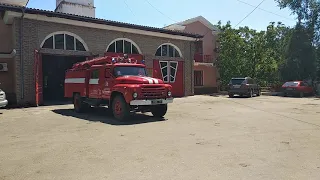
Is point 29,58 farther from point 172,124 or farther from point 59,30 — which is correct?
point 172,124

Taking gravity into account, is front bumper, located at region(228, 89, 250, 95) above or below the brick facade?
below

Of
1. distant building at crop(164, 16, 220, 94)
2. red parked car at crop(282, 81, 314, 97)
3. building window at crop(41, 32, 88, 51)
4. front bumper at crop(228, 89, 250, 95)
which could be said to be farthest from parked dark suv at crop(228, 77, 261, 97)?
building window at crop(41, 32, 88, 51)

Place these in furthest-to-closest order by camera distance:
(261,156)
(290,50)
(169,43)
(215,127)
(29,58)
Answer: (290,50) → (169,43) → (29,58) → (215,127) → (261,156)

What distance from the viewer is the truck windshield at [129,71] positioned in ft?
36.7

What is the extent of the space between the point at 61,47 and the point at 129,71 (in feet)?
23.1

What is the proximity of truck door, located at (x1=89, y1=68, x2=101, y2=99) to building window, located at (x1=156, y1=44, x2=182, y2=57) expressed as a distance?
10.0 m

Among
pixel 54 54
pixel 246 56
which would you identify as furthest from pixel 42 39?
pixel 246 56

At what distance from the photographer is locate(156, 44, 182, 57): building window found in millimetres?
21953

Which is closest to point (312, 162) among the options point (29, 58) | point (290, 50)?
point (29, 58)

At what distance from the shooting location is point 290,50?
29844 millimetres

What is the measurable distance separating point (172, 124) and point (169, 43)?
13.5m

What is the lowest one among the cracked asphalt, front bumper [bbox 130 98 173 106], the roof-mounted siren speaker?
the cracked asphalt

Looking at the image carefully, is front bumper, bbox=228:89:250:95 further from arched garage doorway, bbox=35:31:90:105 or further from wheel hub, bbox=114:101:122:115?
wheel hub, bbox=114:101:122:115

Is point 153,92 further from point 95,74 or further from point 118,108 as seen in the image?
point 95,74
